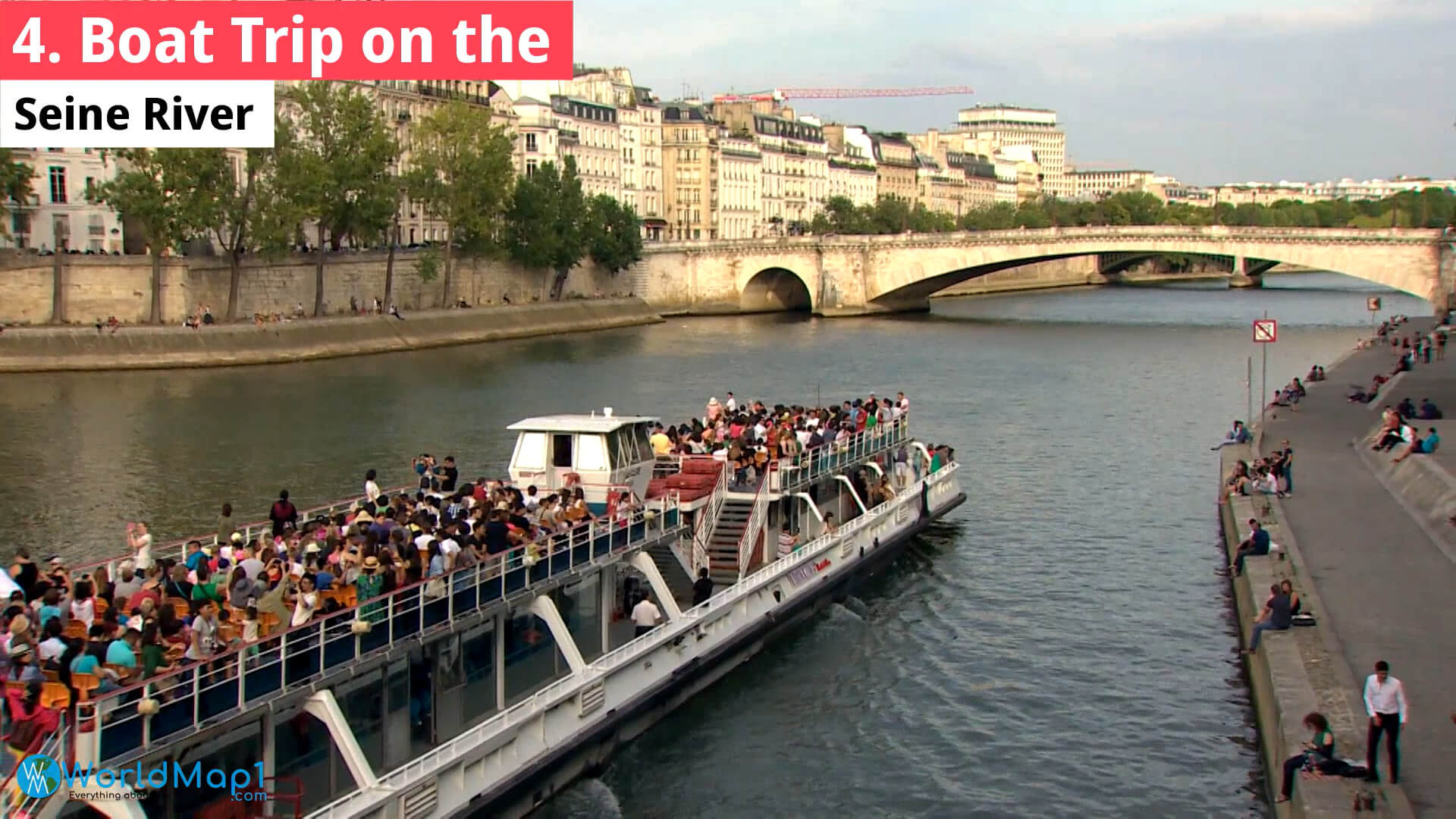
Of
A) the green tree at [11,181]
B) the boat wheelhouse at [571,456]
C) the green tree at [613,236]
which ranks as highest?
the green tree at [11,181]

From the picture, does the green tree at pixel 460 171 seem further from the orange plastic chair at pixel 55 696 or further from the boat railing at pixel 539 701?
the orange plastic chair at pixel 55 696

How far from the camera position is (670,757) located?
19656 millimetres

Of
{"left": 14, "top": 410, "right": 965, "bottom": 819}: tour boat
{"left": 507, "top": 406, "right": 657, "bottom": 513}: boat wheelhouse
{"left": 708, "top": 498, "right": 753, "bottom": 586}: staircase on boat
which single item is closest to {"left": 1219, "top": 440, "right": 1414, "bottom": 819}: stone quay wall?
{"left": 14, "top": 410, "right": 965, "bottom": 819}: tour boat

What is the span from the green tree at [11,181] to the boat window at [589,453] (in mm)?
47238

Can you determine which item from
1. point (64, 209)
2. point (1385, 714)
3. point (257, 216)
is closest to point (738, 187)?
point (64, 209)

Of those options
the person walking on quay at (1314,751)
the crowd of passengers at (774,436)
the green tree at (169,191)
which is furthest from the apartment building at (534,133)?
the person walking on quay at (1314,751)

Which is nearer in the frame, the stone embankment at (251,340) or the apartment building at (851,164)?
the stone embankment at (251,340)

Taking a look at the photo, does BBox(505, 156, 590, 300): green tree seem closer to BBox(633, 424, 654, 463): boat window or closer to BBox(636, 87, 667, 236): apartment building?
BBox(636, 87, 667, 236): apartment building

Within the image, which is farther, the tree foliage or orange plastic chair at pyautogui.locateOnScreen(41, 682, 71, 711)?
the tree foliage

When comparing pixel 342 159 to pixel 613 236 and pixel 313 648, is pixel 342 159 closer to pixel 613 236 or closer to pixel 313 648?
pixel 613 236

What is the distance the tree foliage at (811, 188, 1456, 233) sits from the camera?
155125 mm

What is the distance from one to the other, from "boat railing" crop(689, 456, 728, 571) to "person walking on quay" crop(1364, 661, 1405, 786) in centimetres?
988

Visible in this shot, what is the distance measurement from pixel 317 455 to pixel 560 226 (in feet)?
167

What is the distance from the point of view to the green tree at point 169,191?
2493 inches
